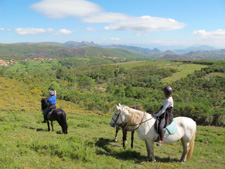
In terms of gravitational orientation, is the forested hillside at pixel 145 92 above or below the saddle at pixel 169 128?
below

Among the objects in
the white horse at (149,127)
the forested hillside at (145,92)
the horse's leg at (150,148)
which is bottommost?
the forested hillside at (145,92)

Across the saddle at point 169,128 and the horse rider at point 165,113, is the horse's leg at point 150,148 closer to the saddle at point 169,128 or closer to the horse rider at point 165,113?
the horse rider at point 165,113

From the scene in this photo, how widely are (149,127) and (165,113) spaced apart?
1.02m

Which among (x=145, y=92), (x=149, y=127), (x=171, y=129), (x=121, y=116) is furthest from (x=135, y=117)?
(x=145, y=92)

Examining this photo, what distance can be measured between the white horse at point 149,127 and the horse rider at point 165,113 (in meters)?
0.33

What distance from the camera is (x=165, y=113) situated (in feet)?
23.3

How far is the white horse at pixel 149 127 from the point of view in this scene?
285 inches

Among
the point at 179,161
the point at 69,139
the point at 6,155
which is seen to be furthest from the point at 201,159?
the point at 6,155

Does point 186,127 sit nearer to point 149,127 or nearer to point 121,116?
point 149,127

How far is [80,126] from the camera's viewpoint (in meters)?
14.7

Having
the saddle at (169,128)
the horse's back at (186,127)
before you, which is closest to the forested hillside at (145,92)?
the horse's back at (186,127)

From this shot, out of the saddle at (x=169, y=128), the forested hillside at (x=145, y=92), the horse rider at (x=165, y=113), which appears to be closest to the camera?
the horse rider at (x=165, y=113)

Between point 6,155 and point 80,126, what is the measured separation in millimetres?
9107

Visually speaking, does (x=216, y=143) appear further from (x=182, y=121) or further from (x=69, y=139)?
(x=69, y=139)
